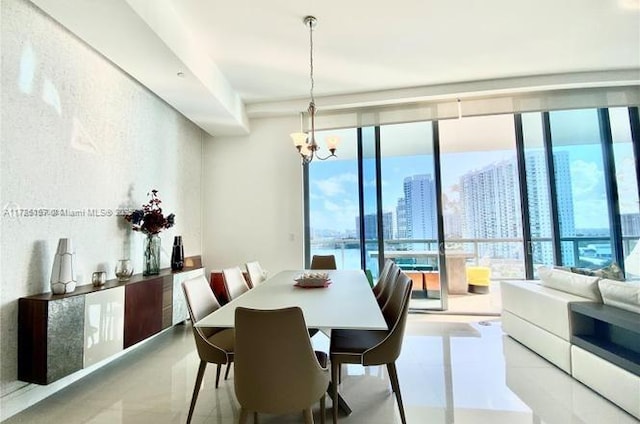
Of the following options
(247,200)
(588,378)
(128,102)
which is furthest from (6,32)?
(588,378)

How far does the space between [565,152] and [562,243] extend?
138 centimetres

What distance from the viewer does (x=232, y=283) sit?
2.92 m

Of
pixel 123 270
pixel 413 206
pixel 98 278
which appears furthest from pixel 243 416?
pixel 413 206

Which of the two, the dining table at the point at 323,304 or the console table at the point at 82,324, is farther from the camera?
the console table at the point at 82,324

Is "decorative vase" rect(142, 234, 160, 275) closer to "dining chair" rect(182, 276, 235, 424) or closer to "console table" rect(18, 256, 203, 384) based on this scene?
"console table" rect(18, 256, 203, 384)

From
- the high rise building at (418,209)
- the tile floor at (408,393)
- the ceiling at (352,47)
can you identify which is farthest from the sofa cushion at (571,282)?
the ceiling at (352,47)

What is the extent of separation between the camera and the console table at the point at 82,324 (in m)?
2.17

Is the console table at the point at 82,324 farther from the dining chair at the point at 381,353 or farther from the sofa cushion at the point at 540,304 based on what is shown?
the sofa cushion at the point at 540,304

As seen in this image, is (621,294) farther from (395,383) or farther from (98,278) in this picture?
(98,278)

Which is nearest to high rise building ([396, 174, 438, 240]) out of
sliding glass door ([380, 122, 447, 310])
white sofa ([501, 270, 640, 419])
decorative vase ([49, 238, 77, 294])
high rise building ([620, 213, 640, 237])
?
sliding glass door ([380, 122, 447, 310])

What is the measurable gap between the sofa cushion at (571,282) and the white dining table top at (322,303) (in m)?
1.89

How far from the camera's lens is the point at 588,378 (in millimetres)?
2418

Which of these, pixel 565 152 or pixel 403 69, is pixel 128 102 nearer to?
pixel 403 69

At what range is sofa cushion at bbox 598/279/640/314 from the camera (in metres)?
2.26
